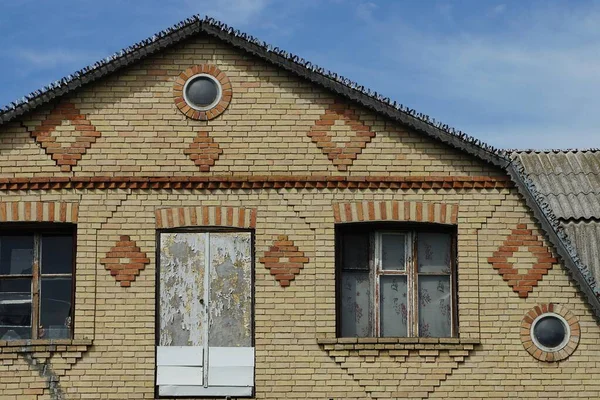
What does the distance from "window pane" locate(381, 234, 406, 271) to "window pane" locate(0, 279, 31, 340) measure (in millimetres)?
4062

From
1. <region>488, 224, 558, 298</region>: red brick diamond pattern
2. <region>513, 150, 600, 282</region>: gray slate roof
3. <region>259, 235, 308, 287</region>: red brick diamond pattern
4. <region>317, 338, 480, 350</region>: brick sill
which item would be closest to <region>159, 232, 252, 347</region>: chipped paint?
<region>259, 235, 308, 287</region>: red brick diamond pattern

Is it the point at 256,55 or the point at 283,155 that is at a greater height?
the point at 256,55

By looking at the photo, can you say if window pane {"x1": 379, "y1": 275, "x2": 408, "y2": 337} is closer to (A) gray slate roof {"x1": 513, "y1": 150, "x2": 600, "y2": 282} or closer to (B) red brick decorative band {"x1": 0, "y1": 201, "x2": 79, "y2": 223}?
(A) gray slate roof {"x1": 513, "y1": 150, "x2": 600, "y2": 282}

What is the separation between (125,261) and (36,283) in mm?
1082

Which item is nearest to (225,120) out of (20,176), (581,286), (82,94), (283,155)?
(283,155)

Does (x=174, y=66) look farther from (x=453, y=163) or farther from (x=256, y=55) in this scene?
(x=453, y=163)

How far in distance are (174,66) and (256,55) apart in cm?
95

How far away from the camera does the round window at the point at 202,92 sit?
1236 centimetres

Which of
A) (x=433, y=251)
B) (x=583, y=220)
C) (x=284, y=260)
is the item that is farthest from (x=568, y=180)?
(x=284, y=260)

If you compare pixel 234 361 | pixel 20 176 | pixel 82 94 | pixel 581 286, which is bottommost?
pixel 234 361

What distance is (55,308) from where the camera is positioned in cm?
1219

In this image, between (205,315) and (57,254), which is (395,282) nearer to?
(205,315)

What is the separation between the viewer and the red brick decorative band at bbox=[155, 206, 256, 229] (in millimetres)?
12070

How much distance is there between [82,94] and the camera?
A: 12.3 m
